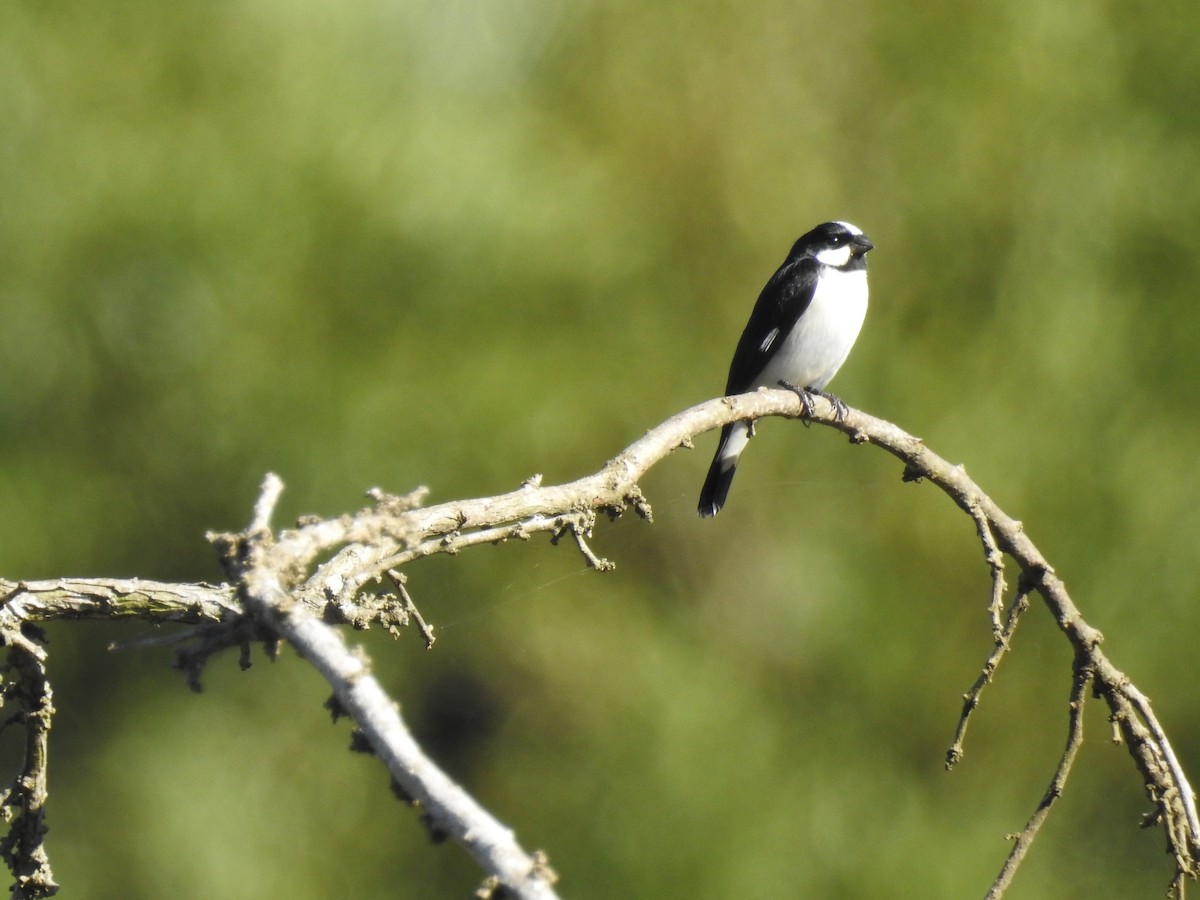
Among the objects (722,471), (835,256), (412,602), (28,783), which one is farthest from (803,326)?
(28,783)

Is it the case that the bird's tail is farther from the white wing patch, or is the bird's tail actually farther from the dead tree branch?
the dead tree branch

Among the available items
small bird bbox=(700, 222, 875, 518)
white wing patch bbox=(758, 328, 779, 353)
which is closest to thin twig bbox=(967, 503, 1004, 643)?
small bird bbox=(700, 222, 875, 518)

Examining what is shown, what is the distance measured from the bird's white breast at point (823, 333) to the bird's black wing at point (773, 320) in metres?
0.03

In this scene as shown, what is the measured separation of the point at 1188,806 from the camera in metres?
1.70

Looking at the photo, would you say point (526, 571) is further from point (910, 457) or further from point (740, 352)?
point (910, 457)

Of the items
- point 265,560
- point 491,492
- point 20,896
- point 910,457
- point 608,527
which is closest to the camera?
point 265,560

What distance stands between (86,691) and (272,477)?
13.7ft

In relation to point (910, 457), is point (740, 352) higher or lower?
higher

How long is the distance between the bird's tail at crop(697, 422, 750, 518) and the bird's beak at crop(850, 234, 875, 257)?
66 cm

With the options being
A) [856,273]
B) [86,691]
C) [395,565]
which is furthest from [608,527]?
[395,565]

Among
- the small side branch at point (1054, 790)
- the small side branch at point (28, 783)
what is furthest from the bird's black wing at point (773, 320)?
the small side branch at point (28, 783)

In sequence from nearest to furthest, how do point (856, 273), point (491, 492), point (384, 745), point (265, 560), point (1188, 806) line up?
1. point (384, 745)
2. point (265, 560)
3. point (1188, 806)
4. point (856, 273)
5. point (491, 492)

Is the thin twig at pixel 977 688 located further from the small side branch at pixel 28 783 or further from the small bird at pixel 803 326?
the small bird at pixel 803 326

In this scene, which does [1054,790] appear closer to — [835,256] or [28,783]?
[28,783]
